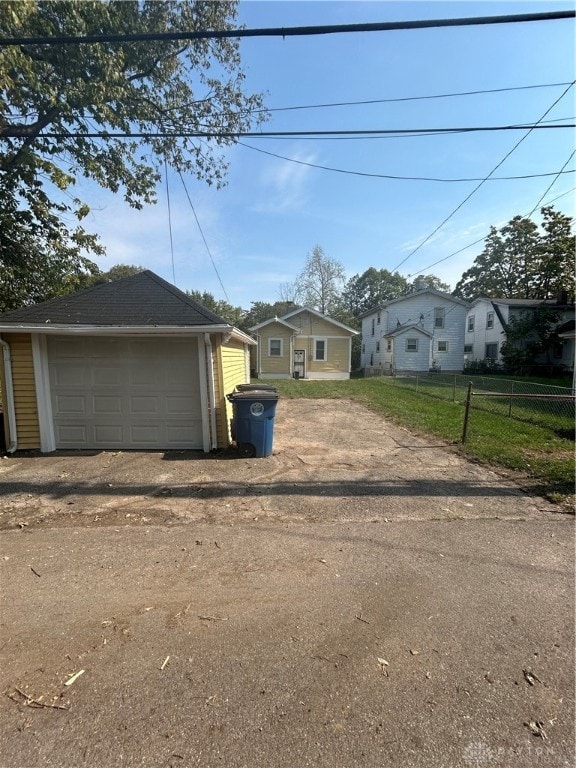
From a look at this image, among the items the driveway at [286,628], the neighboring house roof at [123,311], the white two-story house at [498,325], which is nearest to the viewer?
the driveway at [286,628]

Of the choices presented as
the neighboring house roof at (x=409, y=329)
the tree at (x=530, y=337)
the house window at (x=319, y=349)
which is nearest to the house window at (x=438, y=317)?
the neighboring house roof at (x=409, y=329)

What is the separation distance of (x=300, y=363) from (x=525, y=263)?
30.8 m

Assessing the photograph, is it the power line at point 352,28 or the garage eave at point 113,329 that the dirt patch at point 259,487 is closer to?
the garage eave at point 113,329

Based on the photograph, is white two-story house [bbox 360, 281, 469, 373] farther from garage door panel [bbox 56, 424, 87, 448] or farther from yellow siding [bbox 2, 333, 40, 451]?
yellow siding [bbox 2, 333, 40, 451]

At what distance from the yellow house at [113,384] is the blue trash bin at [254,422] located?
0.59 meters

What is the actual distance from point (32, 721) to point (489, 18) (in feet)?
22.6

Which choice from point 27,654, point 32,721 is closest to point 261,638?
point 32,721

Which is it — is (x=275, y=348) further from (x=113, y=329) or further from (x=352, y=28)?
(x=352, y=28)

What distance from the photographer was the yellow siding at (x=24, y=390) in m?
6.84

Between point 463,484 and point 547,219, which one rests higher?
point 547,219

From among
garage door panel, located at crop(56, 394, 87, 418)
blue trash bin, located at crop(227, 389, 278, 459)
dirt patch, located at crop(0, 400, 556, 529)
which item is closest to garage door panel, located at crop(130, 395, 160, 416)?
dirt patch, located at crop(0, 400, 556, 529)

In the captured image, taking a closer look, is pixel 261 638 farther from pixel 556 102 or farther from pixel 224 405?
pixel 556 102

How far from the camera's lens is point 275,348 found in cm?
2577

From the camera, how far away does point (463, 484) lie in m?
5.22
